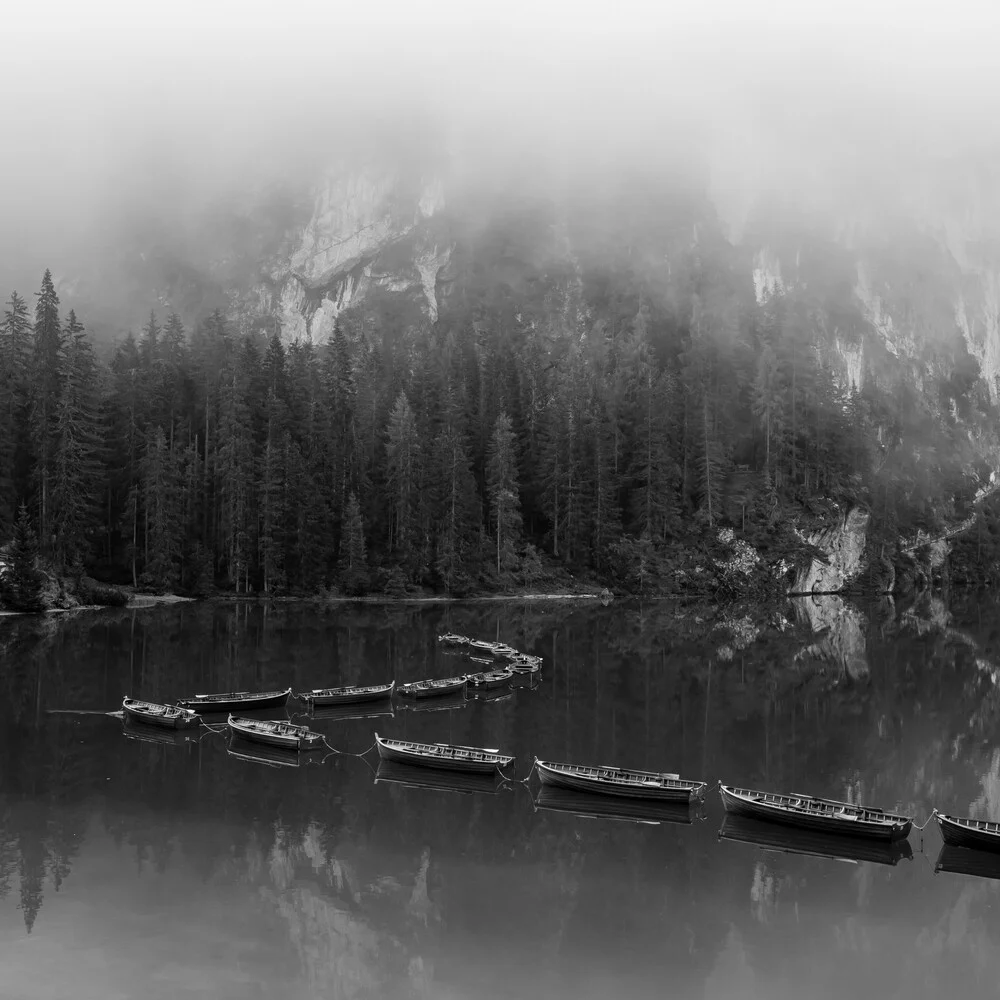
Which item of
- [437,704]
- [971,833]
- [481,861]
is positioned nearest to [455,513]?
[437,704]

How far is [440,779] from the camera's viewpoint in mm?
38312

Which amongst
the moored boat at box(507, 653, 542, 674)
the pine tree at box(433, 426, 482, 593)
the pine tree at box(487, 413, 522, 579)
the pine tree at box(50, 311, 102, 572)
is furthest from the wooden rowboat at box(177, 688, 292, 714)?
the pine tree at box(487, 413, 522, 579)

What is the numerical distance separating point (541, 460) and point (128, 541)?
183ft

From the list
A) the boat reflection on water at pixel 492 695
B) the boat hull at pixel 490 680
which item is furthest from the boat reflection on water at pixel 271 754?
the boat hull at pixel 490 680

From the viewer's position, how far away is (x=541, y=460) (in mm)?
127875

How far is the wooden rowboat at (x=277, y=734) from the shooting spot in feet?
138

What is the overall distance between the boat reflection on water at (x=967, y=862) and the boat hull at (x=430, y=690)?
29188 mm

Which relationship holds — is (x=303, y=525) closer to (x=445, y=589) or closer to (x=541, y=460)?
(x=445, y=589)

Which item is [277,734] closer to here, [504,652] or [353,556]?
[504,652]

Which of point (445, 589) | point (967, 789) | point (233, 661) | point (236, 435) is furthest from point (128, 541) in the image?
point (967, 789)

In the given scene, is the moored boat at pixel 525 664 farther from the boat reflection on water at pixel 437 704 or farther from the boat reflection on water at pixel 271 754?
the boat reflection on water at pixel 271 754

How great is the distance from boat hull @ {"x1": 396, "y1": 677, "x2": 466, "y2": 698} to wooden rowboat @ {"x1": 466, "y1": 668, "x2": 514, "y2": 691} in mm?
1441

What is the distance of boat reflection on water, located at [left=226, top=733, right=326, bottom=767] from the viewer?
40688mm

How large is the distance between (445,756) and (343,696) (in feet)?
44.3
